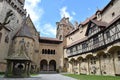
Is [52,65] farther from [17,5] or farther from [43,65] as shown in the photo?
[17,5]

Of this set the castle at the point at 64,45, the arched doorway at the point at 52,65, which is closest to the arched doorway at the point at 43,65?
the castle at the point at 64,45

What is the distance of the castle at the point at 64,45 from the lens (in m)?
22.1

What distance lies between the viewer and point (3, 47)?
3388cm

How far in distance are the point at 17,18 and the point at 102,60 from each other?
31.2 m

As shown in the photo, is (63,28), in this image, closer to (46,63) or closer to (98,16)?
(46,63)

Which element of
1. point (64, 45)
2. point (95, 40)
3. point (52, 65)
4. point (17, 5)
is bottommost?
point (52, 65)

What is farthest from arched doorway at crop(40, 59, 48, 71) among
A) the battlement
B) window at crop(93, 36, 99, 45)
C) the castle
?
window at crop(93, 36, 99, 45)

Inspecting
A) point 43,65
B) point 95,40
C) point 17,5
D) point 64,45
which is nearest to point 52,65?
point 43,65

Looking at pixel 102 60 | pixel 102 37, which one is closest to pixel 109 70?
pixel 102 60

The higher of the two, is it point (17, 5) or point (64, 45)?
point (17, 5)

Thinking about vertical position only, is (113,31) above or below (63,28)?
below

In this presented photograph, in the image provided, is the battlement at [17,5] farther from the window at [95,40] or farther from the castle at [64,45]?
the window at [95,40]

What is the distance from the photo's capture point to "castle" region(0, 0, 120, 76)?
22094 millimetres

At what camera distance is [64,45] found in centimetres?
4972
